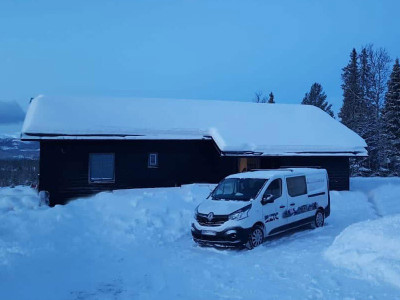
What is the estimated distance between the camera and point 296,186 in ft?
40.2

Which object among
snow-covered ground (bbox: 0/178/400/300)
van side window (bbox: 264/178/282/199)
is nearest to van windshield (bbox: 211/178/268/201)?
van side window (bbox: 264/178/282/199)

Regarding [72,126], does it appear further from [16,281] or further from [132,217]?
[16,281]

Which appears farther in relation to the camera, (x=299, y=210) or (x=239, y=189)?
(x=299, y=210)

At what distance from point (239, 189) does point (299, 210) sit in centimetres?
206

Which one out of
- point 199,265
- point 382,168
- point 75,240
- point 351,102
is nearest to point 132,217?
point 75,240

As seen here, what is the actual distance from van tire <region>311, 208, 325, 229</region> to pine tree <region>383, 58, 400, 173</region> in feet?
94.5

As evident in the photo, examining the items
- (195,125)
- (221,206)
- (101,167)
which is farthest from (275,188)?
(101,167)

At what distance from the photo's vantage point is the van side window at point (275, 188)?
36.8 ft

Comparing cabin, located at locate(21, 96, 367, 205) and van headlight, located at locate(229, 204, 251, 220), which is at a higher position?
cabin, located at locate(21, 96, 367, 205)

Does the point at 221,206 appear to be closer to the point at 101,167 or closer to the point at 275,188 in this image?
the point at 275,188

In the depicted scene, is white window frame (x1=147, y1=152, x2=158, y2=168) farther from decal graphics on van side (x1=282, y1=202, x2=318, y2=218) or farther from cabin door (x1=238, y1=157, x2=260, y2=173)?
decal graphics on van side (x1=282, y1=202, x2=318, y2=218)

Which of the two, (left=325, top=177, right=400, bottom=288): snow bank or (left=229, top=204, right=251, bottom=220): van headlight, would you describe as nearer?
(left=325, top=177, right=400, bottom=288): snow bank

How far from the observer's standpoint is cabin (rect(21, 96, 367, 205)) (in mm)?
18359

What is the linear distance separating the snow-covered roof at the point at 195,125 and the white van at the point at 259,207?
6.41 meters
